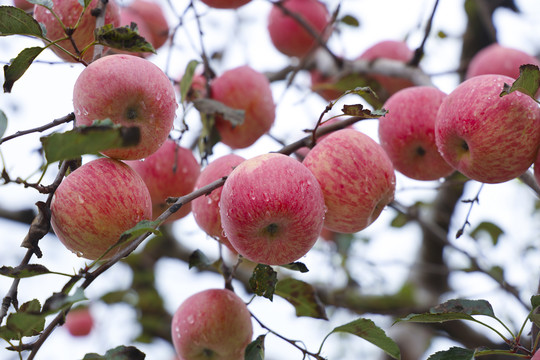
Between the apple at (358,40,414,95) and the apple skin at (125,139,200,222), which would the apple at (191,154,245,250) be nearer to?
the apple skin at (125,139,200,222)

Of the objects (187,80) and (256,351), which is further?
(187,80)

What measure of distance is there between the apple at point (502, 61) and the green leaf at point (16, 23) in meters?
1.44

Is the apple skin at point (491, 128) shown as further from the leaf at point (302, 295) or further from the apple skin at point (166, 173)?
the apple skin at point (166, 173)

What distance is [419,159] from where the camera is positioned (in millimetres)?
1245

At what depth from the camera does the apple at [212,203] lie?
114 centimetres

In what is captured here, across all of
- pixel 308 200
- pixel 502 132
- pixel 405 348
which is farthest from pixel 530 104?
pixel 405 348

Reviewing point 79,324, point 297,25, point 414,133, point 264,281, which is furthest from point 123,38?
point 79,324

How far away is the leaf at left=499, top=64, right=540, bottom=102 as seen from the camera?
36.4 inches

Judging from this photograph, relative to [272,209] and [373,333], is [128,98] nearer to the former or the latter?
[272,209]

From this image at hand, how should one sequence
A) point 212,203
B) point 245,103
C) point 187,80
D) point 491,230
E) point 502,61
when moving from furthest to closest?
point 491,230 → point 502,61 → point 245,103 → point 187,80 → point 212,203

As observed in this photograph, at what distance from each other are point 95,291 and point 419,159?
2.61 m

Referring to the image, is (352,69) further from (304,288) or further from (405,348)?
(405,348)

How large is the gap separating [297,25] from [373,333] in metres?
1.42

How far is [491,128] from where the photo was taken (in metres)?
1.00
